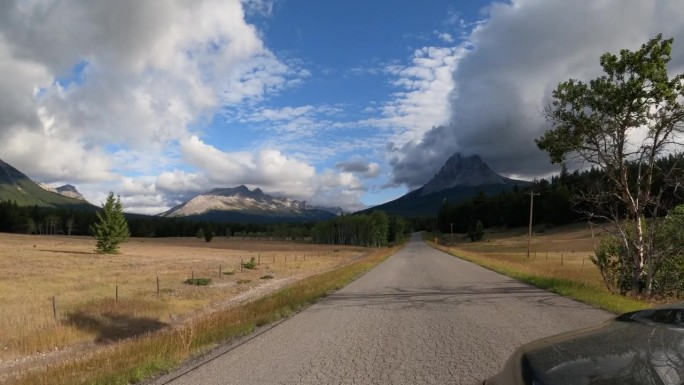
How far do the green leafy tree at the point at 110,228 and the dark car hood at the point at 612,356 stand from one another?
2729 inches

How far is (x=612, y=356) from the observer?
2773mm

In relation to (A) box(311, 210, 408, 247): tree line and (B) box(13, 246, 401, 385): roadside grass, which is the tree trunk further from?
(A) box(311, 210, 408, 247): tree line

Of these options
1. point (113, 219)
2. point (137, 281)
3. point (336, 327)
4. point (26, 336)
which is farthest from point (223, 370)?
point (113, 219)

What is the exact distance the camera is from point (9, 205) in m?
154

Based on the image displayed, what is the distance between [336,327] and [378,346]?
2040mm

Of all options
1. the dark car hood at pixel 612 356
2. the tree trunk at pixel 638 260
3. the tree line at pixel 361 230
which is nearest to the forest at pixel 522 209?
the tree line at pixel 361 230

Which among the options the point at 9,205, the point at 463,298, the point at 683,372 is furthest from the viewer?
the point at 9,205

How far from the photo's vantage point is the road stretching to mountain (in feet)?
20.2

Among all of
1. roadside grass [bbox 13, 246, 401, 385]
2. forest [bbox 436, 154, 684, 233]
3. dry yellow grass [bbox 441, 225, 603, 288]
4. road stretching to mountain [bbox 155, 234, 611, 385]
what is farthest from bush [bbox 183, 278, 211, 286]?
forest [bbox 436, 154, 684, 233]

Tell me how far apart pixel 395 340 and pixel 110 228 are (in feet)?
216

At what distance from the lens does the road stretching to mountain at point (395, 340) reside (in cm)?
616

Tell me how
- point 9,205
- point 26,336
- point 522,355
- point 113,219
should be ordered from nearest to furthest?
1. point 522,355
2. point 26,336
3. point 113,219
4. point 9,205

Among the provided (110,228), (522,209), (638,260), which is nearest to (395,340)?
(638,260)

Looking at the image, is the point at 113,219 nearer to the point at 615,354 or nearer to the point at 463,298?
the point at 463,298
